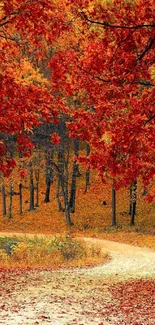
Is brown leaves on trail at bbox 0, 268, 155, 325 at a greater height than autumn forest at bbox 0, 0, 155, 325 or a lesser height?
lesser

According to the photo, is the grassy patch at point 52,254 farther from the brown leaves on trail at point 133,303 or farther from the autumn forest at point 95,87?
the brown leaves on trail at point 133,303

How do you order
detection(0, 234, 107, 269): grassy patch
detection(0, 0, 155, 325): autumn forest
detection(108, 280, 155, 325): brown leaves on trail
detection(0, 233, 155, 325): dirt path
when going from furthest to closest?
detection(0, 234, 107, 269): grassy patch < detection(108, 280, 155, 325): brown leaves on trail < detection(0, 0, 155, 325): autumn forest < detection(0, 233, 155, 325): dirt path

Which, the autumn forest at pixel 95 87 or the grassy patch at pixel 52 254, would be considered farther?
the grassy patch at pixel 52 254

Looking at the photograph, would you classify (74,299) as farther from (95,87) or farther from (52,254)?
(52,254)

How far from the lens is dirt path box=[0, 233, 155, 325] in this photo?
10500mm

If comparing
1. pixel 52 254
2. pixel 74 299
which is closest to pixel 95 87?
pixel 74 299

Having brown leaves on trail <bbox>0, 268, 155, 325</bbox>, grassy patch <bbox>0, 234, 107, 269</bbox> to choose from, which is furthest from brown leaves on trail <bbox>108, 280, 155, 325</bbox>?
grassy patch <bbox>0, 234, 107, 269</bbox>

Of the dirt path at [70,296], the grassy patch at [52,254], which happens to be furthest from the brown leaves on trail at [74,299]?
the grassy patch at [52,254]

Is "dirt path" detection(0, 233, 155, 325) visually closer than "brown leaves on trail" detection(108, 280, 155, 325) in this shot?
Yes

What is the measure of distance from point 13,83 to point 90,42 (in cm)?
218

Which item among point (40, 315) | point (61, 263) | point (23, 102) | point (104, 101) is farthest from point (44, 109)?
point (61, 263)

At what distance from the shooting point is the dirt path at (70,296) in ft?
34.4

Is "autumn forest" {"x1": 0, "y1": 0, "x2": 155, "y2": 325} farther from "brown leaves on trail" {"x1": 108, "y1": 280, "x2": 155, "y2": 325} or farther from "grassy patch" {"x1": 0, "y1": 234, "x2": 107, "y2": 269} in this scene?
"grassy patch" {"x1": 0, "y1": 234, "x2": 107, "y2": 269}

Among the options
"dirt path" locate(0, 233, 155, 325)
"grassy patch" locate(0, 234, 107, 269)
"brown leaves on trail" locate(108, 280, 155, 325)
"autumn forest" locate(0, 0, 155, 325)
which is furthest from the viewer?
"grassy patch" locate(0, 234, 107, 269)
